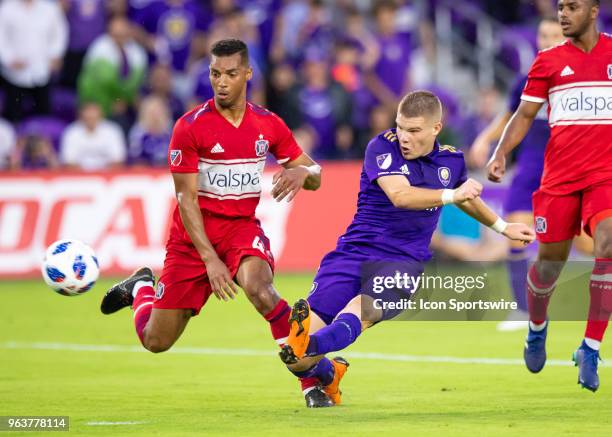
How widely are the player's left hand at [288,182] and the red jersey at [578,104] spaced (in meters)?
1.88

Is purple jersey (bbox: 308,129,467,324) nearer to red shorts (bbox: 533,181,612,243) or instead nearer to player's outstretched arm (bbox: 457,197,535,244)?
player's outstretched arm (bbox: 457,197,535,244)

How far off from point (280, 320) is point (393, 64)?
1236 centimetres

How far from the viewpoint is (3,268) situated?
1777 centimetres

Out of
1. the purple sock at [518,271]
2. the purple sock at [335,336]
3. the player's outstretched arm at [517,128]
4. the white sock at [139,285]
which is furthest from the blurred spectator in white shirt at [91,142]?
the purple sock at [335,336]

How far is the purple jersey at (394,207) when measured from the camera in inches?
338

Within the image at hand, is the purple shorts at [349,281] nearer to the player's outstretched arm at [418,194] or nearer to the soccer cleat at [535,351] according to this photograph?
the player's outstretched arm at [418,194]

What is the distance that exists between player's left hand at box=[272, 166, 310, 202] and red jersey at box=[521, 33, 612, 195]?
1.88m

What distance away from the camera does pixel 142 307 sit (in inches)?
386

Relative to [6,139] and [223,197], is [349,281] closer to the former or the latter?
[223,197]

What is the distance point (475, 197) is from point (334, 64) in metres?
13.0

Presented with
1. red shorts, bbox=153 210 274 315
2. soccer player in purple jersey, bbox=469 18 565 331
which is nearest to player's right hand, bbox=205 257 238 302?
red shorts, bbox=153 210 274 315

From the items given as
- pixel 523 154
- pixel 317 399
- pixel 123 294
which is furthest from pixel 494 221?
pixel 523 154

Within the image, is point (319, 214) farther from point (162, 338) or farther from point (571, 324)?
point (162, 338)

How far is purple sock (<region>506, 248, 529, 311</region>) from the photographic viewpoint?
12.8 m
